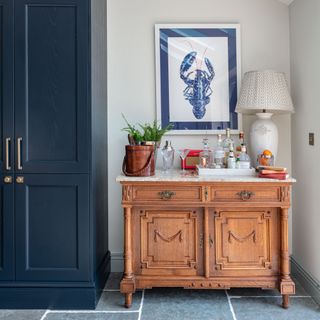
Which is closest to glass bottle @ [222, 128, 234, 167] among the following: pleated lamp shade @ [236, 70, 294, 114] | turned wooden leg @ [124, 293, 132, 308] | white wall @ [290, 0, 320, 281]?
pleated lamp shade @ [236, 70, 294, 114]

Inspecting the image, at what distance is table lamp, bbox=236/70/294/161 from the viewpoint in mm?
2783

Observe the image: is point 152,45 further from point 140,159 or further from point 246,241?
point 246,241

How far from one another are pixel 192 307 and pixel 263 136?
1.35 metres

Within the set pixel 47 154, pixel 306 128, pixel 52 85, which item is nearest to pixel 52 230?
pixel 47 154

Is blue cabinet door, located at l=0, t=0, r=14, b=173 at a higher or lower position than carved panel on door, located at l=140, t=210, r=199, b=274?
higher

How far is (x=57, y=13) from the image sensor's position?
254 centimetres

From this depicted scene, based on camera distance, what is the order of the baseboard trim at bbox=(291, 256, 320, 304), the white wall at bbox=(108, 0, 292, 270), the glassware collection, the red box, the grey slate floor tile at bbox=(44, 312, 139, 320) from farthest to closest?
the white wall at bbox=(108, 0, 292, 270)
the red box
the glassware collection
the baseboard trim at bbox=(291, 256, 320, 304)
the grey slate floor tile at bbox=(44, 312, 139, 320)

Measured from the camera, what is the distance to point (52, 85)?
8.38 feet

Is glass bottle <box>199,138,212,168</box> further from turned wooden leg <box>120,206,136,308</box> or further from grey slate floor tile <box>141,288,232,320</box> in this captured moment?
grey slate floor tile <box>141,288,232,320</box>

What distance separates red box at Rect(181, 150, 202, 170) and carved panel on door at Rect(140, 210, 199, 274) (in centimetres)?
59

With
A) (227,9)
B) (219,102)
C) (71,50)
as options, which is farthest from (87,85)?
(227,9)

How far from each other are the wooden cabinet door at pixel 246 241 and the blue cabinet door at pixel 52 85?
3.38ft

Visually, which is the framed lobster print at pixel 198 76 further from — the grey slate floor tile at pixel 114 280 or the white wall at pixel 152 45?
the grey slate floor tile at pixel 114 280

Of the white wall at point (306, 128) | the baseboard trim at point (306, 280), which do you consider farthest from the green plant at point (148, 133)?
the baseboard trim at point (306, 280)
